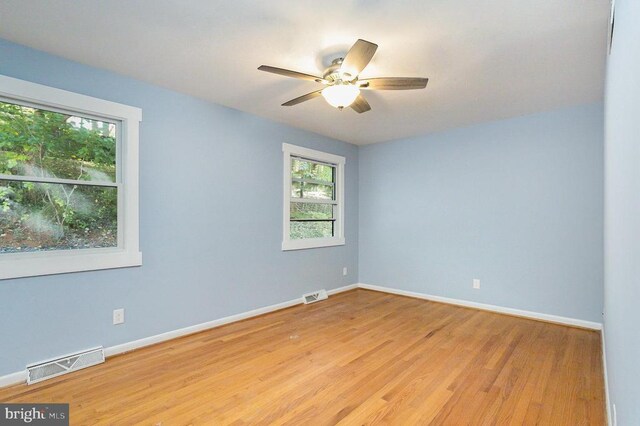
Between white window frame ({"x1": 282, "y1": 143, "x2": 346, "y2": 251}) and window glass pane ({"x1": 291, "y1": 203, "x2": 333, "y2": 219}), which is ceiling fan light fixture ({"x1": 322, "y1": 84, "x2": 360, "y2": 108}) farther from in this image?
window glass pane ({"x1": 291, "y1": 203, "x2": 333, "y2": 219})

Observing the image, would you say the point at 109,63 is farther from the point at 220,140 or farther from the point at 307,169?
the point at 307,169

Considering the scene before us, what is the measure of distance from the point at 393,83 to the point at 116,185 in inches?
102

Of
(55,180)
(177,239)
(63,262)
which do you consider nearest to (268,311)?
(177,239)

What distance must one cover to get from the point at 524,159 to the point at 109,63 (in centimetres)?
451

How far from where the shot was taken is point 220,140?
359 cm

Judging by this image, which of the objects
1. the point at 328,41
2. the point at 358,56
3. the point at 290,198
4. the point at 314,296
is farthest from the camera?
the point at 314,296

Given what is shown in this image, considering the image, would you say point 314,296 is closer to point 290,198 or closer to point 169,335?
point 290,198

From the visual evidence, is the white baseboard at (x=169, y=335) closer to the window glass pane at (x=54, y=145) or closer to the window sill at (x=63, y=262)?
the window sill at (x=63, y=262)

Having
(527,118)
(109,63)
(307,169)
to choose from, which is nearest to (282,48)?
(109,63)

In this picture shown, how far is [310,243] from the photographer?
183 inches

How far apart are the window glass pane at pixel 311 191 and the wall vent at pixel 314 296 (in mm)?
A: 1434

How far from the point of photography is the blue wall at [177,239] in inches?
95.4

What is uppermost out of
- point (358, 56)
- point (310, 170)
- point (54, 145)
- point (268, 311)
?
point (358, 56)

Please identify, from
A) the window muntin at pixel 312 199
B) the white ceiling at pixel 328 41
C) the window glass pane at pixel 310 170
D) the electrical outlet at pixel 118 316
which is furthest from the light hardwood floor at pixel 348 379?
the white ceiling at pixel 328 41
